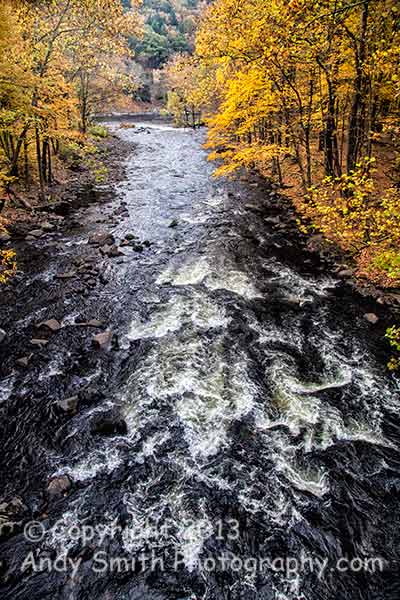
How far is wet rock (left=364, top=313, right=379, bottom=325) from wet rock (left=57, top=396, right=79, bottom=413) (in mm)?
7593

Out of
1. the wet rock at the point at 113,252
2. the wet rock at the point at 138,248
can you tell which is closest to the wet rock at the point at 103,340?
the wet rock at the point at 113,252

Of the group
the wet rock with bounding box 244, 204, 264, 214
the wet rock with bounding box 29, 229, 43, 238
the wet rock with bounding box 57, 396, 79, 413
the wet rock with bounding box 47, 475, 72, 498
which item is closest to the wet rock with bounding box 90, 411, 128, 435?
the wet rock with bounding box 57, 396, 79, 413

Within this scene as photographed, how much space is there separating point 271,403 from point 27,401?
4.93 meters

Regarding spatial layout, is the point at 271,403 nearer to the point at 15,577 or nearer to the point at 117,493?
the point at 117,493

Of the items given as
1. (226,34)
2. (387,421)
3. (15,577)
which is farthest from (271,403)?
(226,34)

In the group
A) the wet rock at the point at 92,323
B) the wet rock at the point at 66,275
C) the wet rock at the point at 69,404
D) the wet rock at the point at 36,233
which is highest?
the wet rock at the point at 36,233

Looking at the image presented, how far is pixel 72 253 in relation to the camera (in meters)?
13.8

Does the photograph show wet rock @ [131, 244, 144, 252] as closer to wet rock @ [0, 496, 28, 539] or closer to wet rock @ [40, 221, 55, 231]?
wet rock @ [40, 221, 55, 231]

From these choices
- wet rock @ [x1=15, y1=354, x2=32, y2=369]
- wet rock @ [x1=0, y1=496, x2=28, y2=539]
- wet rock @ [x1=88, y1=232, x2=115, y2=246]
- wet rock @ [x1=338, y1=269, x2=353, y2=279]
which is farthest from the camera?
wet rock @ [x1=88, y1=232, x2=115, y2=246]

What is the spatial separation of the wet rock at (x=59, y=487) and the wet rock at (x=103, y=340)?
143 inches

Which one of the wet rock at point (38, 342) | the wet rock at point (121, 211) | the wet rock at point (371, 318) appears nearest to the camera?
the wet rock at point (38, 342)

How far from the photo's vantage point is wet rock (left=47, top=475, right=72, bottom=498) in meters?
5.56

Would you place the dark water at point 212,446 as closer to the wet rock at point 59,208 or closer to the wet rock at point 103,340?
the wet rock at point 103,340

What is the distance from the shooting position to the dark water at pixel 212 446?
15.4 feet
